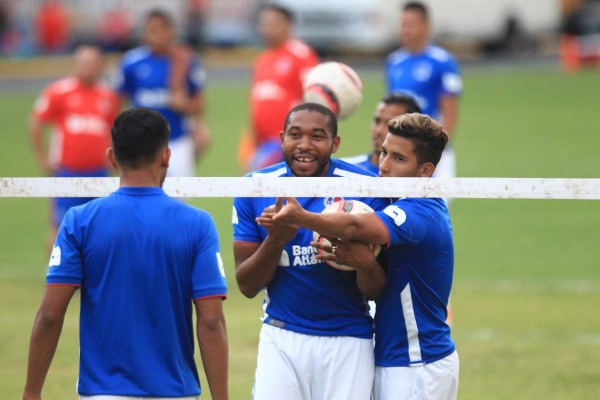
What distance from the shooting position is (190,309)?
208 inches

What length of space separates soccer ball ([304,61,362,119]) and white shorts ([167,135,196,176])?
639cm

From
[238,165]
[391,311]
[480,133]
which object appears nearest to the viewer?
[391,311]

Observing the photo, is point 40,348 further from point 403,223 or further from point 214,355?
point 403,223

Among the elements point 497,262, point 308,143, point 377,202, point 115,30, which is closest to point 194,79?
point 497,262

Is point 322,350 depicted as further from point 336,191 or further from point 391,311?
point 336,191

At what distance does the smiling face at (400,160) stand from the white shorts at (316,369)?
899mm

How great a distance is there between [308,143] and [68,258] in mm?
1490

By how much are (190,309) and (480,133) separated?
2159cm

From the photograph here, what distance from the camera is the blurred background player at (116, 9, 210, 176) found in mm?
14047

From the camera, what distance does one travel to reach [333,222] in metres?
5.24

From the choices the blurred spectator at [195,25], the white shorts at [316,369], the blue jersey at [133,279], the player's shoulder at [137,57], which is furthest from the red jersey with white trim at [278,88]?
the blurred spectator at [195,25]

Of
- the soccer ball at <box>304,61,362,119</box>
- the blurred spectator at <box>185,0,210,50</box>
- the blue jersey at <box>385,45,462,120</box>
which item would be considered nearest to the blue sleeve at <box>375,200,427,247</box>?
the soccer ball at <box>304,61,362,119</box>

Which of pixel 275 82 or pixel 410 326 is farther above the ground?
pixel 275 82

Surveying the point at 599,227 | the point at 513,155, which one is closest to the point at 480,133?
the point at 513,155
